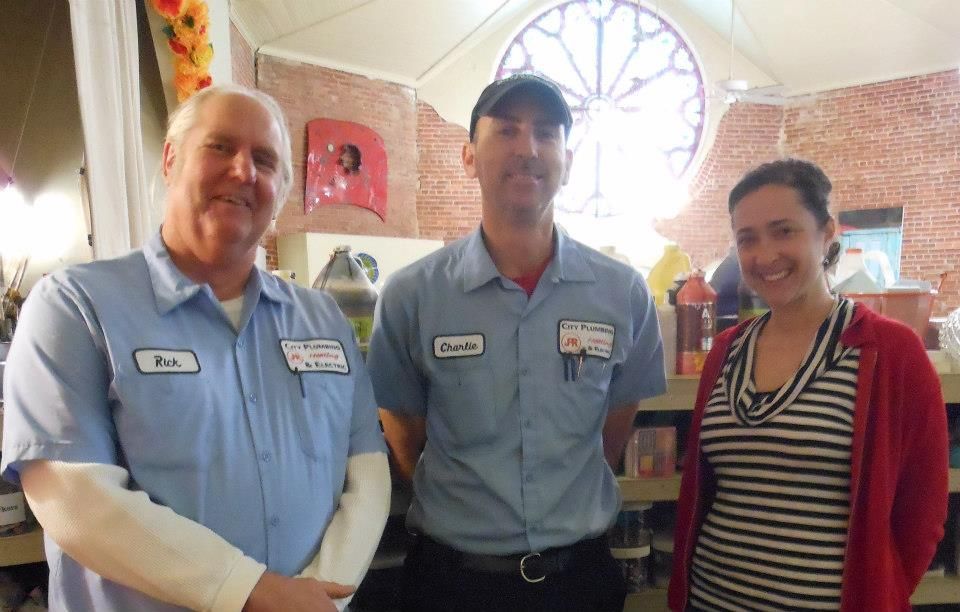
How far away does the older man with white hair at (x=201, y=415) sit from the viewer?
3.28 feet

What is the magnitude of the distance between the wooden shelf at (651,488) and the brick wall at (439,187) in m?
6.11

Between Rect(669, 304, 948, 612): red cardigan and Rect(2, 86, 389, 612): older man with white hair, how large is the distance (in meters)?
1.05

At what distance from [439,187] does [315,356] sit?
22.5ft

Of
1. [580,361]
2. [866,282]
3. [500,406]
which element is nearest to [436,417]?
[500,406]

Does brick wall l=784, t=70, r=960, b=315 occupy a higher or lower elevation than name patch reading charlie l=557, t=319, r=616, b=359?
higher

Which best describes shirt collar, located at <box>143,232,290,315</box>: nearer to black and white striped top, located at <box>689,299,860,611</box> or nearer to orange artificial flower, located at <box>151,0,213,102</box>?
black and white striped top, located at <box>689,299,860,611</box>

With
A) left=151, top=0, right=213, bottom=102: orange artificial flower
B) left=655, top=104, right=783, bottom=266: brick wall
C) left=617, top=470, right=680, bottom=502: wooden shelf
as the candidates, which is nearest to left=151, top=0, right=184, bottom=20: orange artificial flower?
left=151, top=0, right=213, bottom=102: orange artificial flower

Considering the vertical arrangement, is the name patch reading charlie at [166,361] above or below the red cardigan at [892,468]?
above

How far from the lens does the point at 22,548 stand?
61.5 inches

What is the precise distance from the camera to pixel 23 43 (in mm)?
2486

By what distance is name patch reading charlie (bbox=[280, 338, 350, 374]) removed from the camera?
1247 mm

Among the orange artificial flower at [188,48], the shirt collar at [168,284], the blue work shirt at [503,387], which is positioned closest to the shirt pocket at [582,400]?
the blue work shirt at [503,387]

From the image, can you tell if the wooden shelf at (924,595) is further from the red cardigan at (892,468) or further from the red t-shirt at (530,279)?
the red t-shirt at (530,279)

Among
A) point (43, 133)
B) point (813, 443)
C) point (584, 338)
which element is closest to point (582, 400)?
point (584, 338)
